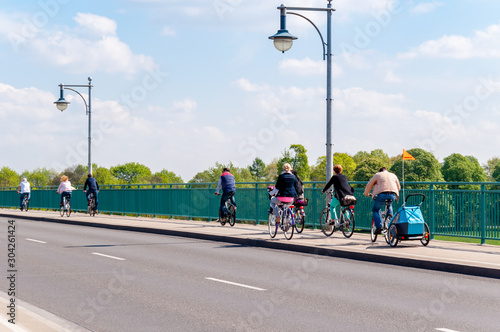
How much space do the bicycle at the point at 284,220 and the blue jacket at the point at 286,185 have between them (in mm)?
124

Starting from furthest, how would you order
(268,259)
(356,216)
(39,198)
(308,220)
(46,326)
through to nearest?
1. (39,198)
2. (308,220)
3. (356,216)
4. (268,259)
5. (46,326)

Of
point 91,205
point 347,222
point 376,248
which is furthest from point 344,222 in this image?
point 91,205

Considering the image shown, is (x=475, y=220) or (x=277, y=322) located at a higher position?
(x=475, y=220)

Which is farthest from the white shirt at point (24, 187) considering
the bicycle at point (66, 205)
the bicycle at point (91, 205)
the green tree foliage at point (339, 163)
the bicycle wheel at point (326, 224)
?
the green tree foliage at point (339, 163)

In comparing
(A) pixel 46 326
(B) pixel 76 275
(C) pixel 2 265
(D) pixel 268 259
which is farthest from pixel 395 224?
(A) pixel 46 326

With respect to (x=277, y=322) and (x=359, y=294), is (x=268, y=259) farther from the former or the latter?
(x=277, y=322)

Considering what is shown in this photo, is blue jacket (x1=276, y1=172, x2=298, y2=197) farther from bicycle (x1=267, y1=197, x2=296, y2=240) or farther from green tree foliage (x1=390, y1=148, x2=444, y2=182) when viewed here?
green tree foliage (x1=390, y1=148, x2=444, y2=182)

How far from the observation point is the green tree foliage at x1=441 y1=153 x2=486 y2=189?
115656 mm

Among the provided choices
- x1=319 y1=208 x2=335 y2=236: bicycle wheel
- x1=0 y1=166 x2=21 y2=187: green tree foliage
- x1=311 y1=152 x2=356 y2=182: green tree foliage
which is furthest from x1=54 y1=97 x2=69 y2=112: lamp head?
x1=0 y1=166 x2=21 y2=187: green tree foliage

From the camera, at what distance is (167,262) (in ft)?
39.5

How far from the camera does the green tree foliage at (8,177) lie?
5487 inches

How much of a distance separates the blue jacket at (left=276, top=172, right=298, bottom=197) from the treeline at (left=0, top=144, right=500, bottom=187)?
71413 millimetres

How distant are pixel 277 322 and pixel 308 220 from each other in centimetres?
1203

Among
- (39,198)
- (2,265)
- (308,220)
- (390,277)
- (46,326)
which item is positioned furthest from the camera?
(39,198)
